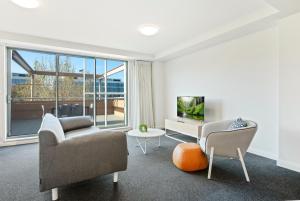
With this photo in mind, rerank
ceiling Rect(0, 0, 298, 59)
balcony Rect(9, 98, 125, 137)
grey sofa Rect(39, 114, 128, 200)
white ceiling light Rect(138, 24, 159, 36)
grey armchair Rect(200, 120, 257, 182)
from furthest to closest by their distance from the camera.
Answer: balcony Rect(9, 98, 125, 137)
white ceiling light Rect(138, 24, 159, 36)
ceiling Rect(0, 0, 298, 59)
grey armchair Rect(200, 120, 257, 182)
grey sofa Rect(39, 114, 128, 200)

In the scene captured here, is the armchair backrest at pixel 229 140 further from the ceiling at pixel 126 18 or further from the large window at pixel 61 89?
the large window at pixel 61 89

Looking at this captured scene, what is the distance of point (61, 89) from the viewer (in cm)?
461

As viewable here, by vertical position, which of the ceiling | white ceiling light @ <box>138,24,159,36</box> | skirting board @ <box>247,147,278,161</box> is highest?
the ceiling

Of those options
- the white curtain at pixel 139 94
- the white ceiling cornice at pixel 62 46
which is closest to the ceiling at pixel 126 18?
the white ceiling cornice at pixel 62 46

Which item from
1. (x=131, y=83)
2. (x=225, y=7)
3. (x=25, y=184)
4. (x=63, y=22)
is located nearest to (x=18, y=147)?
(x=25, y=184)

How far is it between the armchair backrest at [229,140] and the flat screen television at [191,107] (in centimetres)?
160

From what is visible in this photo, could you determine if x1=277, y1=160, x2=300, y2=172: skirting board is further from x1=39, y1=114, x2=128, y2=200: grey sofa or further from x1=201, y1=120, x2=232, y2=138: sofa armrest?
x1=39, y1=114, x2=128, y2=200: grey sofa

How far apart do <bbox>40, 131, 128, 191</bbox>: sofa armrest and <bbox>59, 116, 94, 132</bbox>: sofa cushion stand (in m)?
1.72

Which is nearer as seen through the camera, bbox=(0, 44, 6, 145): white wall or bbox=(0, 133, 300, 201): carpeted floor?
bbox=(0, 133, 300, 201): carpeted floor

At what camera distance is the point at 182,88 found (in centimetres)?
496

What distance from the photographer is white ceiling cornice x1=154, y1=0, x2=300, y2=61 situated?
7.47 feet

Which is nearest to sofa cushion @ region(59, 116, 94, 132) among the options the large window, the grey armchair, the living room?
the living room

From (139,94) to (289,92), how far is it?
3.70 m

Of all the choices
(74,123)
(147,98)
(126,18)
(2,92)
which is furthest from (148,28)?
(2,92)
